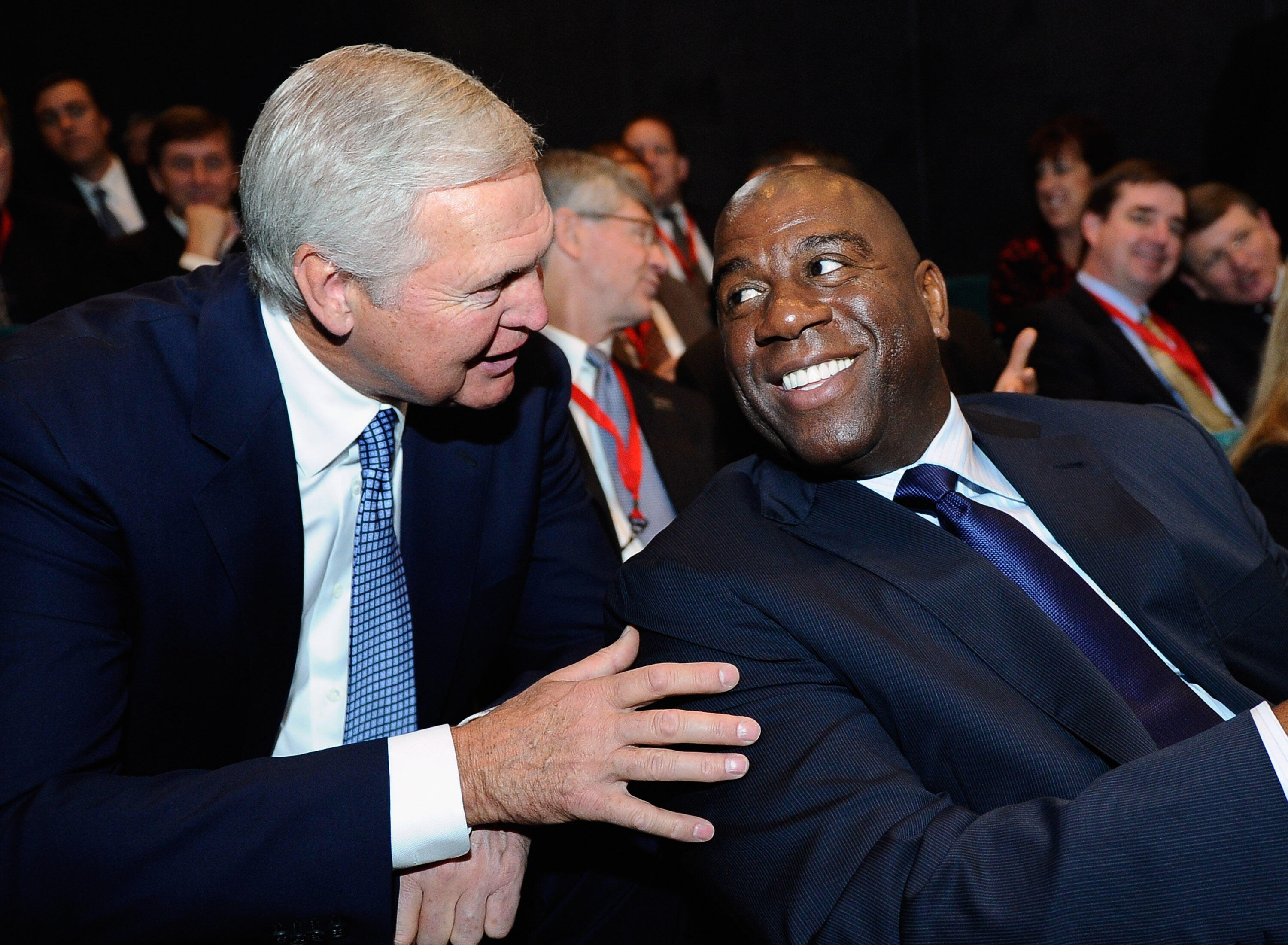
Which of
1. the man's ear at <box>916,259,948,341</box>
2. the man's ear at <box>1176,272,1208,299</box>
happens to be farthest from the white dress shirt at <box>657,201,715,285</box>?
the man's ear at <box>916,259,948,341</box>

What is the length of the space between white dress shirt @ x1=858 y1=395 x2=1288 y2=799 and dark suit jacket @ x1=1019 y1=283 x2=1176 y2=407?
2.22m

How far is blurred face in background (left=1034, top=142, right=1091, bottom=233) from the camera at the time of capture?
554cm

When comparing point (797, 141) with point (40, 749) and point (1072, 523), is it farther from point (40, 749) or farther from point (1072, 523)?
point (40, 749)

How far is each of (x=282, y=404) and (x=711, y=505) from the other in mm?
641

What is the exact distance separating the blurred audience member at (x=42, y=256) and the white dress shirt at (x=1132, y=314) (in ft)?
12.5

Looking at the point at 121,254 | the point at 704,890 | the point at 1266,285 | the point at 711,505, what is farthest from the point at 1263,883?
the point at 121,254

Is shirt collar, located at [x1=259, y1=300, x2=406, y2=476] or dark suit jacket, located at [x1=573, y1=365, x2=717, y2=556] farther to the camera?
dark suit jacket, located at [x1=573, y1=365, x2=717, y2=556]

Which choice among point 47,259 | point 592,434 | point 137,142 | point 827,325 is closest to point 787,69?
point 137,142

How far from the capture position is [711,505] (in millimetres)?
1733

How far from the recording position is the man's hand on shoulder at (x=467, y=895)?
5.07ft

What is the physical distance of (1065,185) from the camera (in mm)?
5566

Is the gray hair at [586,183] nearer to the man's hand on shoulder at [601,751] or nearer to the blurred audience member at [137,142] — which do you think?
the man's hand on shoulder at [601,751]

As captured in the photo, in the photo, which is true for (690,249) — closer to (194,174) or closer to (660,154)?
(660,154)

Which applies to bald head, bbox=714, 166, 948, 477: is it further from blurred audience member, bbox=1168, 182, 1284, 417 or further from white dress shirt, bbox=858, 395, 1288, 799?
blurred audience member, bbox=1168, 182, 1284, 417
